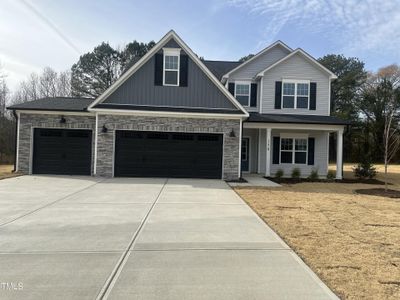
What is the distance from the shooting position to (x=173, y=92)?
18516 mm

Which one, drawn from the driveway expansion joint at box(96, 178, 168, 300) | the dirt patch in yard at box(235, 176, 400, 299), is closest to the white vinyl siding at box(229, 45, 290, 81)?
the dirt patch in yard at box(235, 176, 400, 299)

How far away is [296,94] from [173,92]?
24.7ft

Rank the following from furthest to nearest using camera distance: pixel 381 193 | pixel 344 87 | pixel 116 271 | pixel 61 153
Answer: pixel 344 87 → pixel 61 153 → pixel 381 193 → pixel 116 271

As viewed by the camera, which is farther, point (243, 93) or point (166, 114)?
point (243, 93)

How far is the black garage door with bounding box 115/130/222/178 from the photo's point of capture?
18125 millimetres

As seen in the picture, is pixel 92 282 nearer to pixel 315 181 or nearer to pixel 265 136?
pixel 315 181

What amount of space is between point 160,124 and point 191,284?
45.2 feet

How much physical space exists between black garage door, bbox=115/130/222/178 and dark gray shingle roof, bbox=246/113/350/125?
10.1 feet

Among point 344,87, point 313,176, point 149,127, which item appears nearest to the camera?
point 149,127

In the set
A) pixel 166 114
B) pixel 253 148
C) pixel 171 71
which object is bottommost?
pixel 253 148

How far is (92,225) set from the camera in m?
7.85

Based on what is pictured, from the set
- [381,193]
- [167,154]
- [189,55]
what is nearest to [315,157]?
[381,193]

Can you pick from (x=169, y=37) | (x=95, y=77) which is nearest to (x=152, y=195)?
(x=169, y=37)

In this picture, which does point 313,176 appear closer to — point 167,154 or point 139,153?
point 167,154
